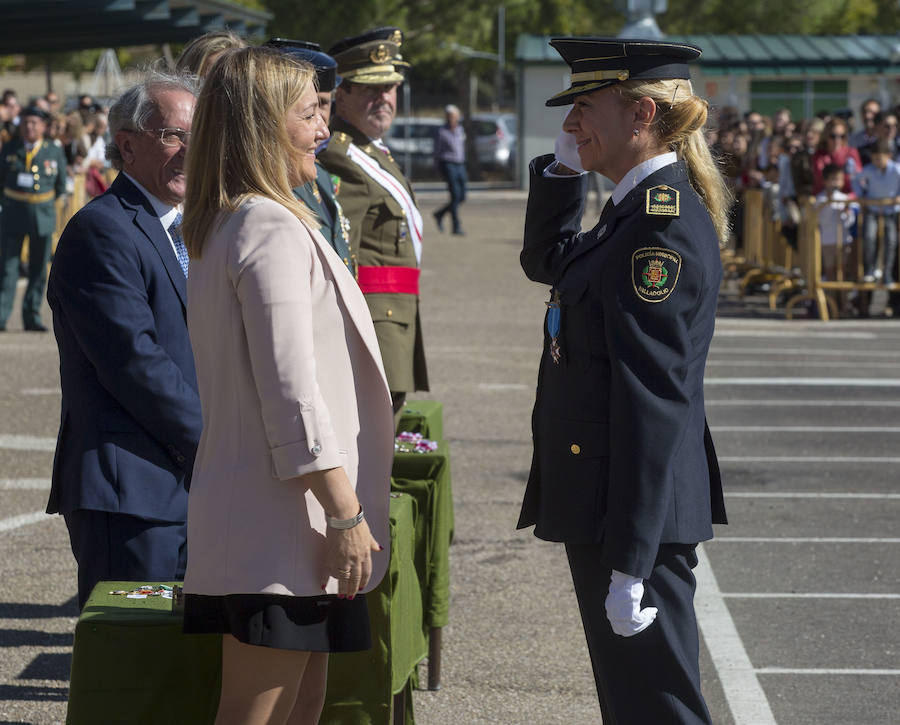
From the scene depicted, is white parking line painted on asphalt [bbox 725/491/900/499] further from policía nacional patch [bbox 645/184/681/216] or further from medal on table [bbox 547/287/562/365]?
policía nacional patch [bbox 645/184/681/216]

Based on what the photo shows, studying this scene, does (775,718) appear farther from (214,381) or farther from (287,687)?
(214,381)

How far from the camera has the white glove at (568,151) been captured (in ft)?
11.1

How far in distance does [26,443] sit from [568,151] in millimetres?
6270

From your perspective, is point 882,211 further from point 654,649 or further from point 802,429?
point 654,649

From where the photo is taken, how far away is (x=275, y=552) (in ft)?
9.43

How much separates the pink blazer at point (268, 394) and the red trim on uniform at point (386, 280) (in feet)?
7.64

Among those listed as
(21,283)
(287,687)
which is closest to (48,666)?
(287,687)

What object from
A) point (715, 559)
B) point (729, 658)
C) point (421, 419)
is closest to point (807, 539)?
point (715, 559)

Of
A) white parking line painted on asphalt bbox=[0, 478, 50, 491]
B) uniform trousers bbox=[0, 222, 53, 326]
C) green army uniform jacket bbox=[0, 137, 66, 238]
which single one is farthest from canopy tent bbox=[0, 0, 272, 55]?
white parking line painted on asphalt bbox=[0, 478, 50, 491]

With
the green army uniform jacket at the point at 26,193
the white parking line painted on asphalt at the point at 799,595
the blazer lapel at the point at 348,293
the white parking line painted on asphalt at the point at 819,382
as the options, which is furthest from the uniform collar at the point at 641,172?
the green army uniform jacket at the point at 26,193

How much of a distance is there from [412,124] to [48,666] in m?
39.3

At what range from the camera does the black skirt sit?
114 inches

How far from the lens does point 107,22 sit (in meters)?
16.6

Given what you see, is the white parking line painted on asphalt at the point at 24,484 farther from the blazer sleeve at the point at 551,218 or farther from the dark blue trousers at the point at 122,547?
the blazer sleeve at the point at 551,218
